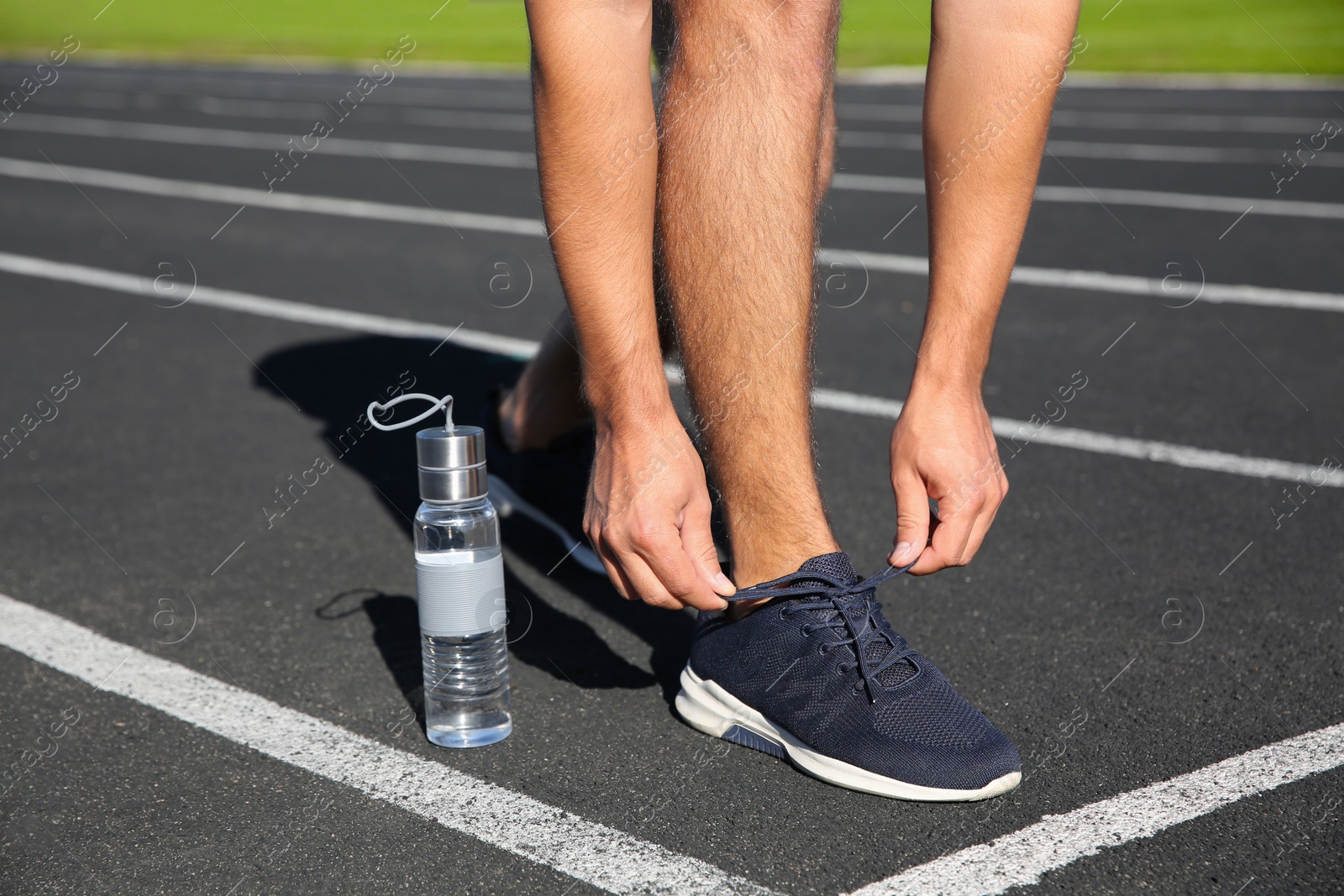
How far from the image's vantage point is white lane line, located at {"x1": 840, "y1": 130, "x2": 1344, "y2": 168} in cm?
949

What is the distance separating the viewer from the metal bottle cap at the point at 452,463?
2.15m

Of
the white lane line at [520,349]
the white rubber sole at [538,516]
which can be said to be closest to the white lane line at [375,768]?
the white rubber sole at [538,516]

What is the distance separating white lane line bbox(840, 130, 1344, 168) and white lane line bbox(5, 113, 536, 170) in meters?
3.06

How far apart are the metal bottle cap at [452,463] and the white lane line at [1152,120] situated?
29.5 feet

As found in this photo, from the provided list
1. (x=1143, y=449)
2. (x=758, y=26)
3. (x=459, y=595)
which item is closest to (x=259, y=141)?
(x=1143, y=449)

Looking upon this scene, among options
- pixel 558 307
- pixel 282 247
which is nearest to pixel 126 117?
pixel 282 247

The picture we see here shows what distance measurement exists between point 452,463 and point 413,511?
1331 millimetres

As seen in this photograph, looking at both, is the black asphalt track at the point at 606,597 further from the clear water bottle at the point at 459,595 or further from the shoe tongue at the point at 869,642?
the shoe tongue at the point at 869,642

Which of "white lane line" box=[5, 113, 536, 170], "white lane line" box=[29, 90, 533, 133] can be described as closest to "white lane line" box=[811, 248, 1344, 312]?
"white lane line" box=[5, 113, 536, 170]

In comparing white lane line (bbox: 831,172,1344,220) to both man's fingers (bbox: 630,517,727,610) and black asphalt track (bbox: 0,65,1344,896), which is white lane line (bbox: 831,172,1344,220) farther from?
man's fingers (bbox: 630,517,727,610)

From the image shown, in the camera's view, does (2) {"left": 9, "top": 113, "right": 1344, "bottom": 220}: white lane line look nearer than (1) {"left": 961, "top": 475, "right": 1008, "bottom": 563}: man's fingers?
No

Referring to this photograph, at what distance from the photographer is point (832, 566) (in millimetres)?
2213

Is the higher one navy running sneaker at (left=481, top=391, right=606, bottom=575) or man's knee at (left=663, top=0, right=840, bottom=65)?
man's knee at (left=663, top=0, right=840, bottom=65)

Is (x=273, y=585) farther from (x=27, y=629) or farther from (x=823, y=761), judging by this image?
(x=823, y=761)
